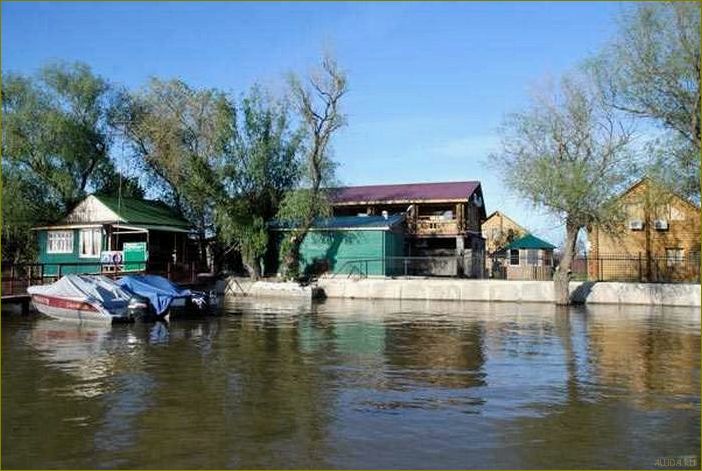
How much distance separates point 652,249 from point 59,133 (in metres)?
35.9

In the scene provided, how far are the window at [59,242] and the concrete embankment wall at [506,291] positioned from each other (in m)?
14.6

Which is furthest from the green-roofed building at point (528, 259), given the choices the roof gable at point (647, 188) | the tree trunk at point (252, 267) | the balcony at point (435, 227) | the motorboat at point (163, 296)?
the motorboat at point (163, 296)

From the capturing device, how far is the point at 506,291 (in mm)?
33688

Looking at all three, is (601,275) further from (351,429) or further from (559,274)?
(351,429)

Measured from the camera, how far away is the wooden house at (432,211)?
147 feet

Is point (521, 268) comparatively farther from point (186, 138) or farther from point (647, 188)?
point (186, 138)

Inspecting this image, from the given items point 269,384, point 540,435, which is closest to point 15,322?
point 269,384

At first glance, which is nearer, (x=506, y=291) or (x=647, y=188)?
(x=647, y=188)

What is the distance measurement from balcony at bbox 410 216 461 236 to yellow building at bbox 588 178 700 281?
8.72m

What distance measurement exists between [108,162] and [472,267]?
24.5m

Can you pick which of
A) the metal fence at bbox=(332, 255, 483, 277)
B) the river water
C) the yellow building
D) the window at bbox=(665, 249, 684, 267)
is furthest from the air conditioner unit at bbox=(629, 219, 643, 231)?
the river water

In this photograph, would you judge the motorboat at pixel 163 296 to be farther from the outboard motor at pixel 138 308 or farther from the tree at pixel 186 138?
the tree at pixel 186 138

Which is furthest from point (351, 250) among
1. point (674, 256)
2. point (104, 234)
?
point (674, 256)

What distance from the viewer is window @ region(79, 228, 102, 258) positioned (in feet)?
123
